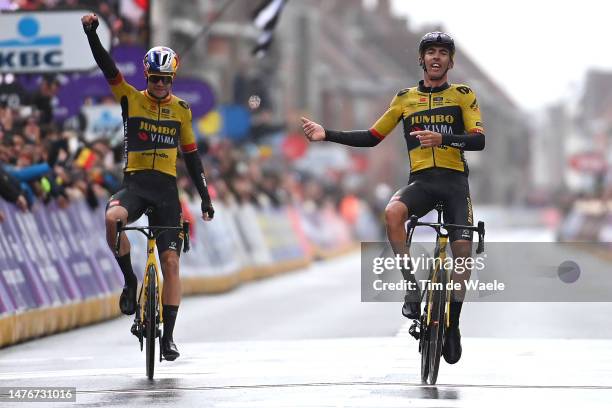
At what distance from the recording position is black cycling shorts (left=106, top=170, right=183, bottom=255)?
12336mm

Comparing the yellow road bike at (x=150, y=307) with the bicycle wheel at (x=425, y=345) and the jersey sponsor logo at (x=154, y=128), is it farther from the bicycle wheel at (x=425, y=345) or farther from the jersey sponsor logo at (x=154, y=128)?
the bicycle wheel at (x=425, y=345)

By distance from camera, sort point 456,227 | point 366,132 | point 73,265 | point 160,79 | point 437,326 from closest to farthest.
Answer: point 437,326 → point 456,227 → point 366,132 → point 160,79 → point 73,265

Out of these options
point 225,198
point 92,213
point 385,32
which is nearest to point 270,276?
point 225,198

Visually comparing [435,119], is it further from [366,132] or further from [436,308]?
[436,308]

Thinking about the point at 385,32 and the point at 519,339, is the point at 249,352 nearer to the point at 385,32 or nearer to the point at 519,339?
the point at 519,339

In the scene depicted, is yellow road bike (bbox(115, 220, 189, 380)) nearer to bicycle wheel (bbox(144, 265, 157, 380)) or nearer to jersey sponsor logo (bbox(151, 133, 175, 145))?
bicycle wheel (bbox(144, 265, 157, 380))

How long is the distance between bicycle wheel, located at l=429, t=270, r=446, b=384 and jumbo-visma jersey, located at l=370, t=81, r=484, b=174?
2.79 ft

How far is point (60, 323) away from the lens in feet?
56.9

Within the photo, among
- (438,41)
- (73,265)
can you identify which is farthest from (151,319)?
(73,265)

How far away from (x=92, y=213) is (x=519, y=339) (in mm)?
6124

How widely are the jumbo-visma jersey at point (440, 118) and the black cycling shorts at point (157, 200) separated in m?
1.69

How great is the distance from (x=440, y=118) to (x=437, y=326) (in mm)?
1477
